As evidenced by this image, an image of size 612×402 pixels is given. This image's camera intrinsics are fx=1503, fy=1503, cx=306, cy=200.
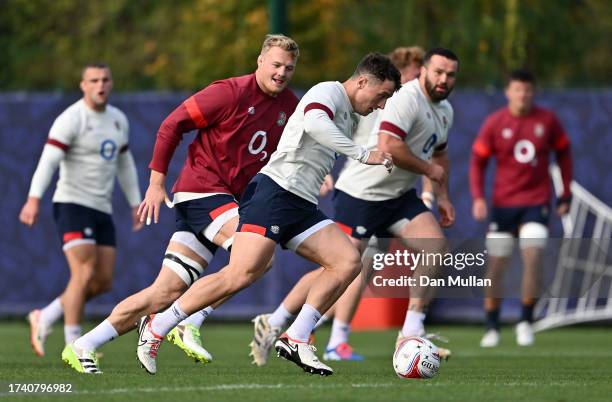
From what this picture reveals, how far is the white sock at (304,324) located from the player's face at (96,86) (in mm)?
4110

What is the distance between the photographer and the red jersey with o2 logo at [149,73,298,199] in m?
10.1

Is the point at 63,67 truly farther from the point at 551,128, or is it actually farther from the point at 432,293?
the point at 432,293

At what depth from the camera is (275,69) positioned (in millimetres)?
10000

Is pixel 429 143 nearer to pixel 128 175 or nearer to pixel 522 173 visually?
pixel 128 175

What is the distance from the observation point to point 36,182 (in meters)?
12.7

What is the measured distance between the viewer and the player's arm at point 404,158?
10875mm

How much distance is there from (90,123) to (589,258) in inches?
276

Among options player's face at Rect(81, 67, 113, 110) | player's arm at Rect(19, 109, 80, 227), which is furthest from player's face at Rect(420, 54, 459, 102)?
player's arm at Rect(19, 109, 80, 227)

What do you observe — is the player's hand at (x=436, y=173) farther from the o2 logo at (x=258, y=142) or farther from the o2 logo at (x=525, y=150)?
the o2 logo at (x=525, y=150)

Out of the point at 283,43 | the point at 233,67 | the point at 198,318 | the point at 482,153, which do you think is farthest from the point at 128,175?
the point at 233,67

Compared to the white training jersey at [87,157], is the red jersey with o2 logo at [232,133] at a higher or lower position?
higher

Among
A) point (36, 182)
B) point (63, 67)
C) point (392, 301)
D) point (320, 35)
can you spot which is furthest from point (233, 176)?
point (63, 67)

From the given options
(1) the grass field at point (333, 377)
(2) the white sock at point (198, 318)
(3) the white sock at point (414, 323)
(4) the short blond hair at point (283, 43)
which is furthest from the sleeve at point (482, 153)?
(4) the short blond hair at point (283, 43)

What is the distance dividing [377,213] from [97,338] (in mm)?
2974
